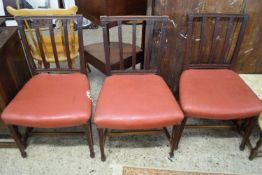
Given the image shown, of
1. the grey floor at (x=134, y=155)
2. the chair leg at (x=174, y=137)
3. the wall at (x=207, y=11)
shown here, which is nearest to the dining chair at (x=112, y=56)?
the wall at (x=207, y=11)

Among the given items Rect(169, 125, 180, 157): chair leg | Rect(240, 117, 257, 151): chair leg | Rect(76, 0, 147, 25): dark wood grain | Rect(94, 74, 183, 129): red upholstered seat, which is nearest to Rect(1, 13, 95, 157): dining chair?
Rect(94, 74, 183, 129): red upholstered seat

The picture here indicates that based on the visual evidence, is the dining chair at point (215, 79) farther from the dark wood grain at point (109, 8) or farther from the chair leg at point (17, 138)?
the chair leg at point (17, 138)

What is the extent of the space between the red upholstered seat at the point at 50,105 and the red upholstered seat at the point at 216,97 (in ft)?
2.08

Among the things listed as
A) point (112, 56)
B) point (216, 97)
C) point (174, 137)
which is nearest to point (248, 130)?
point (216, 97)

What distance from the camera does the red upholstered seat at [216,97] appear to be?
1289 mm

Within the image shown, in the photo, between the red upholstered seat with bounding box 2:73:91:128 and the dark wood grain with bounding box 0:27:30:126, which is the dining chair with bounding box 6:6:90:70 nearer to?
the dark wood grain with bounding box 0:27:30:126

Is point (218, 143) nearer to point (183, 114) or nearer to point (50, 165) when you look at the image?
point (183, 114)

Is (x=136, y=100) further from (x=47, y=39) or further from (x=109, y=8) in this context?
(x=47, y=39)

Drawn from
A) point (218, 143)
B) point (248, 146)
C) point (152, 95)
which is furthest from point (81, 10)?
point (248, 146)

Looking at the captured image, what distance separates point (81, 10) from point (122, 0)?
1.54ft

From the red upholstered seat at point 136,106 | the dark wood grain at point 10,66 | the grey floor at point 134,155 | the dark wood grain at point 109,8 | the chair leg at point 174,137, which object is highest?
the dark wood grain at point 109,8

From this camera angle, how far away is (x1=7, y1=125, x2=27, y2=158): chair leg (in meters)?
1.36

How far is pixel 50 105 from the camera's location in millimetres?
1271

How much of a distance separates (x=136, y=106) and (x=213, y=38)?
0.73m
